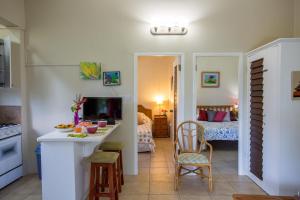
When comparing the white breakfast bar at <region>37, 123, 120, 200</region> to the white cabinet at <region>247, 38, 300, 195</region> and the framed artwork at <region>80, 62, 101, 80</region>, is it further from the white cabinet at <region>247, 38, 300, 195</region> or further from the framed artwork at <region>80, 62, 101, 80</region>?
the white cabinet at <region>247, 38, 300, 195</region>

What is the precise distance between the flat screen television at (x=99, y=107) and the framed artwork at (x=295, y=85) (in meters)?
2.38

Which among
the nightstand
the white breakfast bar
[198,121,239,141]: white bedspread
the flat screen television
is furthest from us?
the nightstand

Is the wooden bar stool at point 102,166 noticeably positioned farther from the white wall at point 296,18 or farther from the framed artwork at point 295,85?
the white wall at point 296,18

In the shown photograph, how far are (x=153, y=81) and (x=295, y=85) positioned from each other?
15.5 feet

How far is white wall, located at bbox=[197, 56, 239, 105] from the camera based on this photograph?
662 cm

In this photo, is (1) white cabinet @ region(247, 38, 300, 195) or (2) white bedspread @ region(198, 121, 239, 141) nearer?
(1) white cabinet @ region(247, 38, 300, 195)

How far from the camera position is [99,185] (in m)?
2.92

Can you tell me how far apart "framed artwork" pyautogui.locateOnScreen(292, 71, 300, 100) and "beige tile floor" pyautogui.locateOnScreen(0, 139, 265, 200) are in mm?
1370

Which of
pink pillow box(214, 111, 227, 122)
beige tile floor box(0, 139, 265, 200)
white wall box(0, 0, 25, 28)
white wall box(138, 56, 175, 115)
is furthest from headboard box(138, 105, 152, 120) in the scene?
white wall box(0, 0, 25, 28)

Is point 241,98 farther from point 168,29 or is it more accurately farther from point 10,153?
point 10,153

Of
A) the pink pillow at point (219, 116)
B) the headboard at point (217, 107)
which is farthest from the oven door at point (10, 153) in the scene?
the headboard at point (217, 107)

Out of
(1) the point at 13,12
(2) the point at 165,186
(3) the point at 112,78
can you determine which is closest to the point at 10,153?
(3) the point at 112,78

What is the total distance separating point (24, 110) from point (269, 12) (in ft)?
14.0

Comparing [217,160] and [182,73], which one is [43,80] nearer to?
[182,73]
